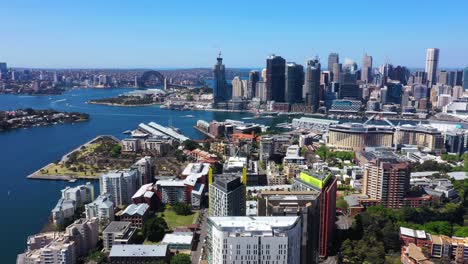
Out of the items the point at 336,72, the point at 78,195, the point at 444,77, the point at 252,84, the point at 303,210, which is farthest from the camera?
the point at 444,77

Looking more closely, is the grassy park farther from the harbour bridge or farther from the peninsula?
the harbour bridge

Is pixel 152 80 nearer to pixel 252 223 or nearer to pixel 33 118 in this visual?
pixel 33 118

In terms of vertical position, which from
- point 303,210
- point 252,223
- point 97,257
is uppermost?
point 252,223

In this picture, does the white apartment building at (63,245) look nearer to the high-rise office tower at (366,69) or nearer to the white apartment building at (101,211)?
the white apartment building at (101,211)

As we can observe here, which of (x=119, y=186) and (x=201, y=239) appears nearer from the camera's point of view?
(x=201, y=239)

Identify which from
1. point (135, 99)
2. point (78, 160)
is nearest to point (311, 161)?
point (78, 160)

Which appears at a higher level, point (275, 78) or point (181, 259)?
point (275, 78)

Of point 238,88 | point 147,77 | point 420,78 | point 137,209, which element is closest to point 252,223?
point 137,209

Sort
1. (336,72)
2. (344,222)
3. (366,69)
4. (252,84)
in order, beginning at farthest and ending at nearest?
(366,69) < (336,72) < (252,84) < (344,222)

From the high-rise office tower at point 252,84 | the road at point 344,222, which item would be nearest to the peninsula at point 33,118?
the high-rise office tower at point 252,84
